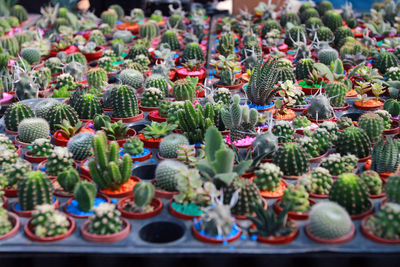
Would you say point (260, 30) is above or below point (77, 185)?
above

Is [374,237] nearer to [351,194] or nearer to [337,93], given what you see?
[351,194]

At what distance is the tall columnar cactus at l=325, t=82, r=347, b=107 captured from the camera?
19.0ft

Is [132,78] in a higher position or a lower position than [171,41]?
lower

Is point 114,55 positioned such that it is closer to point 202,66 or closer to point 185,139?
point 202,66

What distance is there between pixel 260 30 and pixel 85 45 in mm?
3098

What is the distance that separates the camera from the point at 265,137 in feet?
14.9

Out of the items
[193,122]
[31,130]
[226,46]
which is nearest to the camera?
[193,122]

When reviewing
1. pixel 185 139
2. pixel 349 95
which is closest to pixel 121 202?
pixel 185 139

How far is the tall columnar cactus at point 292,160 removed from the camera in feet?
Answer: 14.2

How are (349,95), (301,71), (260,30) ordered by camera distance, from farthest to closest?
(260,30) → (301,71) → (349,95)

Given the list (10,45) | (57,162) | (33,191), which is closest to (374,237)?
(33,191)

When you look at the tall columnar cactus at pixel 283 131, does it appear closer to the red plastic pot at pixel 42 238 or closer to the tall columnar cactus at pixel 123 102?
the tall columnar cactus at pixel 123 102

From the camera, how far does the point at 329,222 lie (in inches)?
134

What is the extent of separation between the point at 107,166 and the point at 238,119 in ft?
4.44
